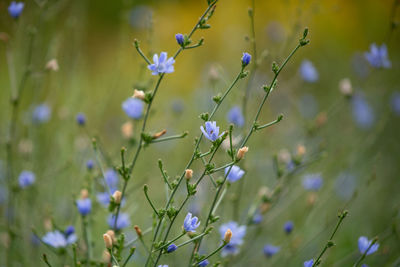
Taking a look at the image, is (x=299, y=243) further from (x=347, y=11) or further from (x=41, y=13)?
(x=347, y=11)

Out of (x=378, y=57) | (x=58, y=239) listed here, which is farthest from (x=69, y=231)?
(x=378, y=57)

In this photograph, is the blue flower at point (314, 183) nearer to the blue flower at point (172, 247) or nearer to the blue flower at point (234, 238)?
the blue flower at point (234, 238)

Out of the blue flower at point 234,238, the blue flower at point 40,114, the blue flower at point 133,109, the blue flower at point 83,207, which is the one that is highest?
the blue flower at point 40,114

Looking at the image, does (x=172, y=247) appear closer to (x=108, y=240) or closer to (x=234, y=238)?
(x=108, y=240)

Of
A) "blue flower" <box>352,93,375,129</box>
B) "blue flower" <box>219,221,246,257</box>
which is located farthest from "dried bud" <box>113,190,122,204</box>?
"blue flower" <box>352,93,375,129</box>

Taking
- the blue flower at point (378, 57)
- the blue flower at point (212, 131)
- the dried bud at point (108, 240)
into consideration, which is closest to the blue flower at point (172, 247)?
the dried bud at point (108, 240)
